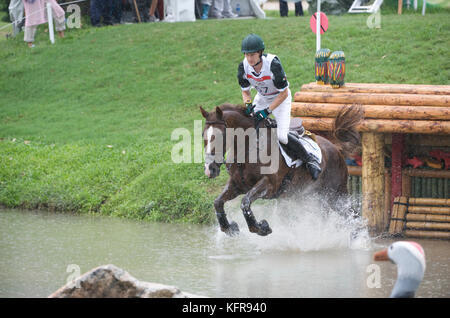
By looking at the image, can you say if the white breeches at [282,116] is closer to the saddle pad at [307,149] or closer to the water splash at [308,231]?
the saddle pad at [307,149]

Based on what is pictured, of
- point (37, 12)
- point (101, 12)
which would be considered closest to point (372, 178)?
point (37, 12)

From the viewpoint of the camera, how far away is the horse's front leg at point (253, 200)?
7.51 meters

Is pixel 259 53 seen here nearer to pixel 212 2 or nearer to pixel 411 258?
pixel 411 258

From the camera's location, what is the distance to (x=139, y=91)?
1578 cm

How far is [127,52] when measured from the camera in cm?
1756

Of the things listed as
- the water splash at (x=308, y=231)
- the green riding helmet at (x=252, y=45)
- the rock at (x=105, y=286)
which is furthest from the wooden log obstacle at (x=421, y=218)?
the rock at (x=105, y=286)

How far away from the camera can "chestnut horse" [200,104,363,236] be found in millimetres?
7320

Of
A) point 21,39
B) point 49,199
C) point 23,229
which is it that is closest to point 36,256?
point 23,229

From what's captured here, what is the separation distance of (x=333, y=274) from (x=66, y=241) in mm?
3482

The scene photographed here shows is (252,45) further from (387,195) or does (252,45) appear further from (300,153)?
(387,195)

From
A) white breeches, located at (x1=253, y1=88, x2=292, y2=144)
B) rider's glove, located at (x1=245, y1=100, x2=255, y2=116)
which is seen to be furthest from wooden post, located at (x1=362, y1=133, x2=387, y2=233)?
rider's glove, located at (x1=245, y1=100, x2=255, y2=116)

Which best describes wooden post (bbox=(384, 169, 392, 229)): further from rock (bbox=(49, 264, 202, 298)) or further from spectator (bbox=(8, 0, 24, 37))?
spectator (bbox=(8, 0, 24, 37))

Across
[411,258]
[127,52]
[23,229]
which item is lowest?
[23,229]

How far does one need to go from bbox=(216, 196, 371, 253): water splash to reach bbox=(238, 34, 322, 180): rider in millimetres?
701
